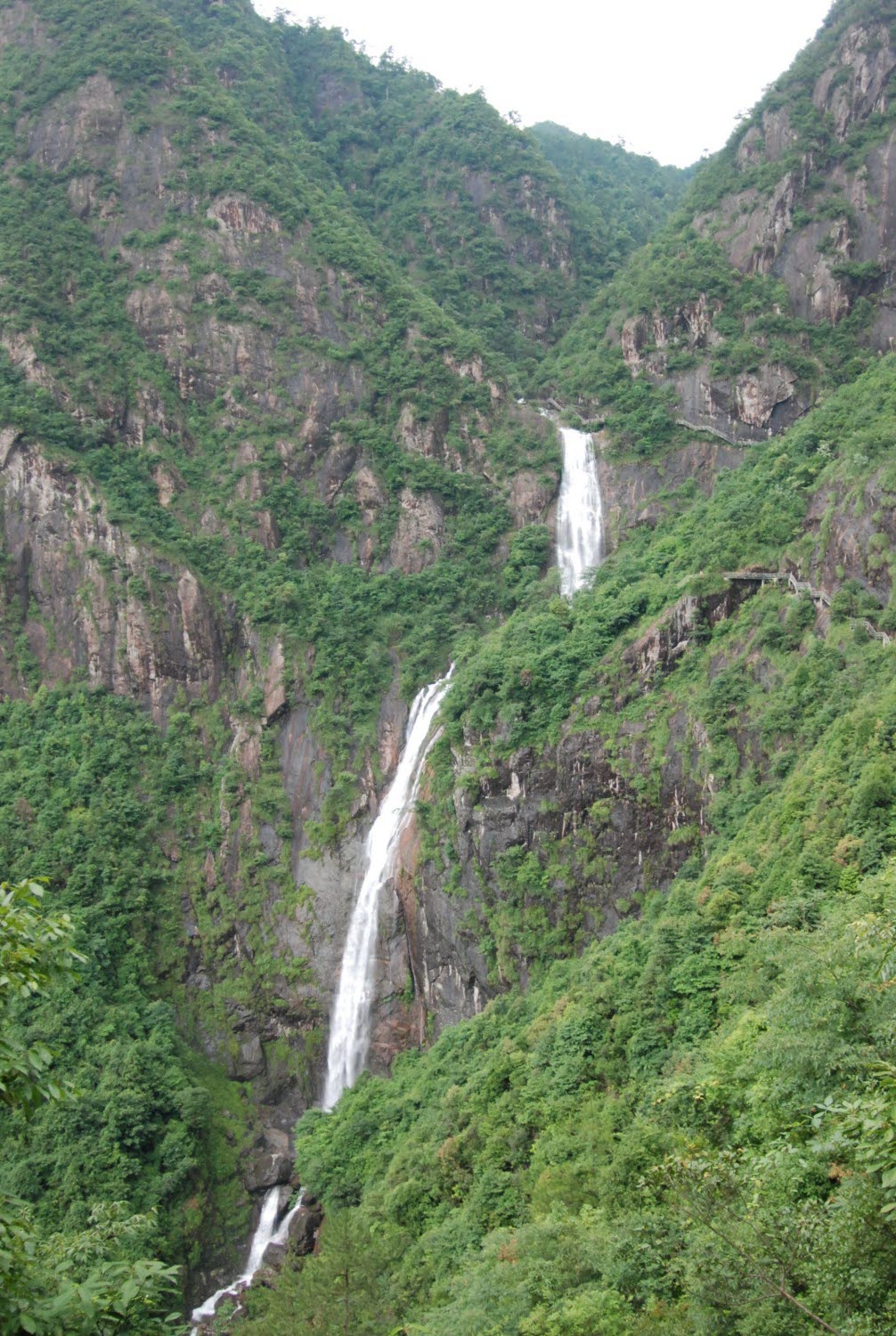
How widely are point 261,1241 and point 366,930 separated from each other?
363 inches

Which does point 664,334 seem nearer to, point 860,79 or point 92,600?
point 860,79

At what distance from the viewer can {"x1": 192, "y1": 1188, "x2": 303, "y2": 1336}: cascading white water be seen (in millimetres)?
26359

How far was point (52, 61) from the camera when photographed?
5550 centimetres

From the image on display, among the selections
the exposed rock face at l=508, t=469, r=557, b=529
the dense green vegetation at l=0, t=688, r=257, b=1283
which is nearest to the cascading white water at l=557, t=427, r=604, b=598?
the exposed rock face at l=508, t=469, r=557, b=529

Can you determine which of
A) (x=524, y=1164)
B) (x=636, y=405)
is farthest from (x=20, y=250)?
(x=524, y=1164)

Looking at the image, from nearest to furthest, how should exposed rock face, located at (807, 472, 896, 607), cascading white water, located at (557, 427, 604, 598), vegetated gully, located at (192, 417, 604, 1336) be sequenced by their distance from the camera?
exposed rock face, located at (807, 472, 896, 607) < vegetated gully, located at (192, 417, 604, 1336) < cascading white water, located at (557, 427, 604, 598)

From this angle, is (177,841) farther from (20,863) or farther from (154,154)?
(154,154)

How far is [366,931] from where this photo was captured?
33625 mm

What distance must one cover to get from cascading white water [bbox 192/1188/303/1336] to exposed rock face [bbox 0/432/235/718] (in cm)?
1875

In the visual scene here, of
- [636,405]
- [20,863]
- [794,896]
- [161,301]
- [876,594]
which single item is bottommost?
[794,896]

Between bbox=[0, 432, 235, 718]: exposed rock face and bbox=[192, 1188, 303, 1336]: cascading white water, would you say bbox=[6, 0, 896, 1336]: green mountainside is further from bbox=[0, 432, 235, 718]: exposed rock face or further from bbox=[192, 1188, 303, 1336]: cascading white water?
bbox=[192, 1188, 303, 1336]: cascading white water

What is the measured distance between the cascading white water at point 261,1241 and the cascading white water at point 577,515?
2356cm

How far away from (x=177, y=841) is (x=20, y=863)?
17.4 ft

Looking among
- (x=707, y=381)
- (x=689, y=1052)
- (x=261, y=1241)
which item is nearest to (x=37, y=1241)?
(x=689, y=1052)
